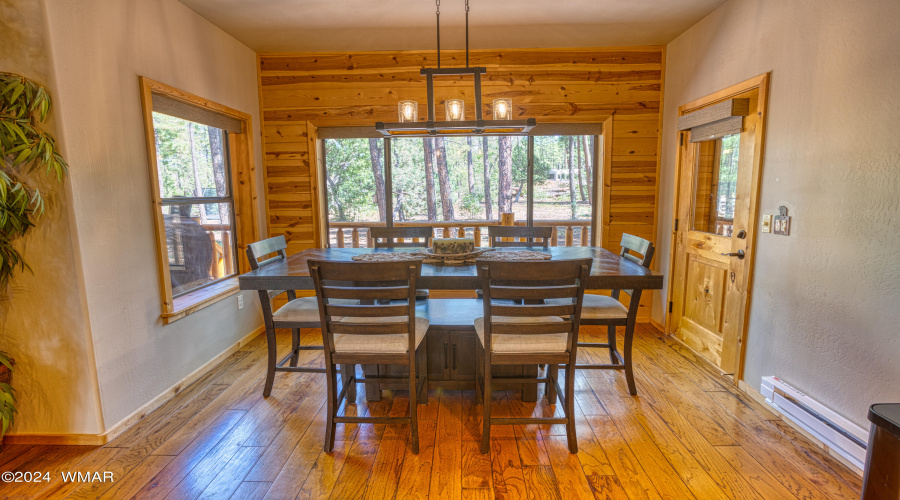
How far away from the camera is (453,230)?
4.78 m

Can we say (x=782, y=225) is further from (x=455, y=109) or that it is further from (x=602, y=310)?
(x=455, y=109)

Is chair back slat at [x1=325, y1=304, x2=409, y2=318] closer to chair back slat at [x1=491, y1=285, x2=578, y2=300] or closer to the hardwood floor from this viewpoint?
chair back slat at [x1=491, y1=285, x2=578, y2=300]

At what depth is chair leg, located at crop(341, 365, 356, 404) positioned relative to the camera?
241 centimetres

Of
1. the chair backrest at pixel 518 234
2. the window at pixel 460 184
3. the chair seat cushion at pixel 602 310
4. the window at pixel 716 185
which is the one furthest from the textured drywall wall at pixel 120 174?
the window at pixel 716 185

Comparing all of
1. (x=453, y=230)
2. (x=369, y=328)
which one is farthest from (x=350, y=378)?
(x=453, y=230)

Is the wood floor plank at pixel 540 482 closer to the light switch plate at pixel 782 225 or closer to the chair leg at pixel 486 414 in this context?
the chair leg at pixel 486 414

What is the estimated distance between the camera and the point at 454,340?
259 centimetres

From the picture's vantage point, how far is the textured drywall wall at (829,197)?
1.82 m

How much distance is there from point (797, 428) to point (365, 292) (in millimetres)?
2354

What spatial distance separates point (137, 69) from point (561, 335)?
9.09 feet

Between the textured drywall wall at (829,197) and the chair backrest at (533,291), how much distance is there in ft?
4.04

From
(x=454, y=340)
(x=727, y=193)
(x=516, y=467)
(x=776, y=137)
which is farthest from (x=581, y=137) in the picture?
(x=516, y=467)

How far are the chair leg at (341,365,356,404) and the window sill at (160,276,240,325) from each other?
115 centimetres

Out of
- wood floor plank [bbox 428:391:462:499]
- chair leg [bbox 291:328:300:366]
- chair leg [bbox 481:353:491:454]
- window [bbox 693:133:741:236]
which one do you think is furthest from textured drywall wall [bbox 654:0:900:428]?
chair leg [bbox 291:328:300:366]
